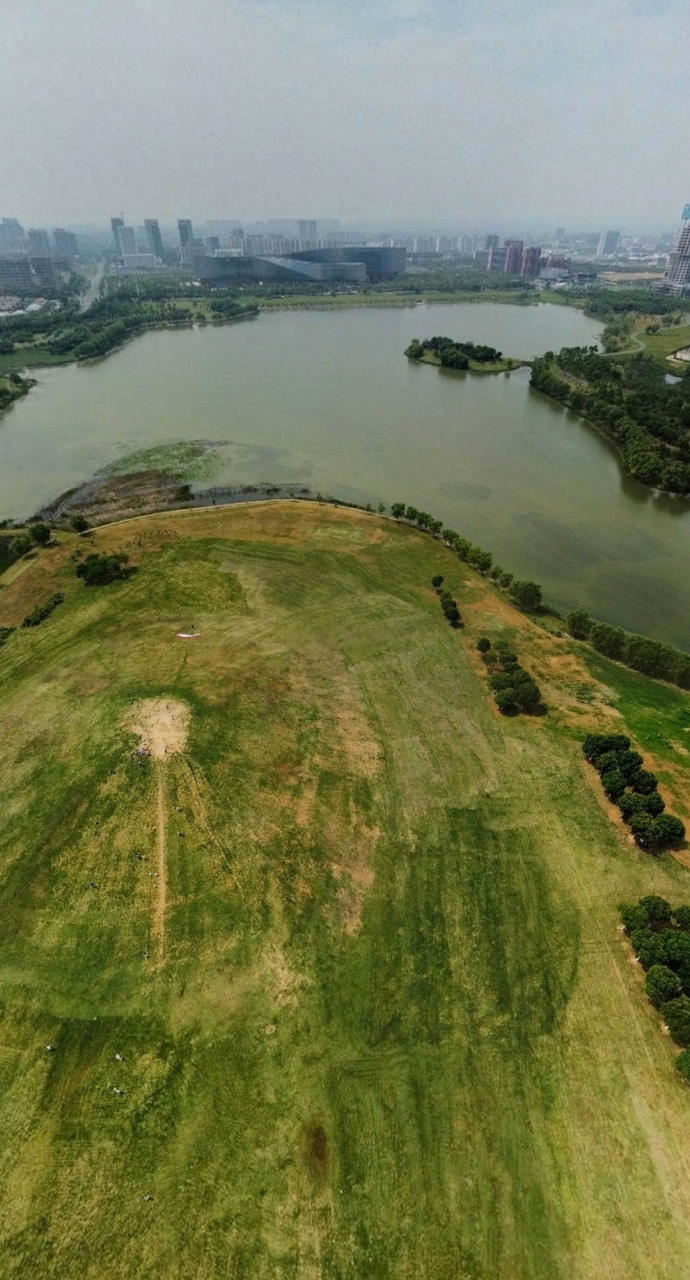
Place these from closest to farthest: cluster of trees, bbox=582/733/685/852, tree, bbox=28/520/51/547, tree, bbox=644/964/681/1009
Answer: tree, bbox=644/964/681/1009
cluster of trees, bbox=582/733/685/852
tree, bbox=28/520/51/547

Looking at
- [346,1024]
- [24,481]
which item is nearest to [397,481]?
[24,481]

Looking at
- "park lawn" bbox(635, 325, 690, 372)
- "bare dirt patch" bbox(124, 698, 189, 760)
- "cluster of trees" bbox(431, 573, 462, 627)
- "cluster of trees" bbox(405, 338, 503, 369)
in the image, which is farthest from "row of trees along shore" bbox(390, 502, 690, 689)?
"park lawn" bbox(635, 325, 690, 372)

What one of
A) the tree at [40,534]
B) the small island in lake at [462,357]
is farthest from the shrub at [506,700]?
the small island in lake at [462,357]

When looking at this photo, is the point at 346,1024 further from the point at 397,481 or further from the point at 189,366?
the point at 189,366

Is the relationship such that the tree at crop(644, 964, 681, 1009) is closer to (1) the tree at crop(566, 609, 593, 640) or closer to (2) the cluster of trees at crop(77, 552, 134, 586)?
(1) the tree at crop(566, 609, 593, 640)

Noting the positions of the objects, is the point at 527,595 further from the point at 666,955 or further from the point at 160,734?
the point at 160,734

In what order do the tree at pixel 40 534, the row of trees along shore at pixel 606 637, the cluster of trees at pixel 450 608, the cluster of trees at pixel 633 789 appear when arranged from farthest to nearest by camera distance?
the tree at pixel 40 534, the cluster of trees at pixel 450 608, the row of trees along shore at pixel 606 637, the cluster of trees at pixel 633 789

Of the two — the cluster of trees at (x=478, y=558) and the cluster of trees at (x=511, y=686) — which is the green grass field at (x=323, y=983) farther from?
the cluster of trees at (x=478, y=558)
